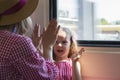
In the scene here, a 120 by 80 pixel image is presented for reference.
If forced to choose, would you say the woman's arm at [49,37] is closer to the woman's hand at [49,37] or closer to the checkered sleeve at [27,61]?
the woman's hand at [49,37]

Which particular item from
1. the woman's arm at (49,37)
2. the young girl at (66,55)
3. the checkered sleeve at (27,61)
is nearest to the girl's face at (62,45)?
the young girl at (66,55)

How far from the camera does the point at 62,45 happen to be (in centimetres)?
119

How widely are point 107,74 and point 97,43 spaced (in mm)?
151

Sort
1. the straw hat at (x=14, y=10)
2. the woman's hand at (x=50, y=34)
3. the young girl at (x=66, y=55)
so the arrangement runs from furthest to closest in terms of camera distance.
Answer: the young girl at (x=66, y=55) < the woman's hand at (x=50, y=34) < the straw hat at (x=14, y=10)

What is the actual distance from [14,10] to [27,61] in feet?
0.57

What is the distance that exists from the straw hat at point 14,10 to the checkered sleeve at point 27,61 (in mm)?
75

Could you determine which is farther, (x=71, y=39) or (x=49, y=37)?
(x=71, y=39)

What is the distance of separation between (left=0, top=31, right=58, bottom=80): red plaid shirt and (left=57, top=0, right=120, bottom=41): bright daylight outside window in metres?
0.41

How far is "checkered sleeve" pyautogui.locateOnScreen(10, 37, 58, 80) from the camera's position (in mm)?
847

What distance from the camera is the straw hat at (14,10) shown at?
830 millimetres

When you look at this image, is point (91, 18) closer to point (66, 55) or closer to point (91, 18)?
point (91, 18)

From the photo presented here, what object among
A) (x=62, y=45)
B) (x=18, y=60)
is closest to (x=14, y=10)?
(x=18, y=60)

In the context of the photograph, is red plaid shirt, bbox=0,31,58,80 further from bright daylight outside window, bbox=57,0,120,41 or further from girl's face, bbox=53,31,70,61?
bright daylight outside window, bbox=57,0,120,41

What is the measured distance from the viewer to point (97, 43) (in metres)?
1.19
